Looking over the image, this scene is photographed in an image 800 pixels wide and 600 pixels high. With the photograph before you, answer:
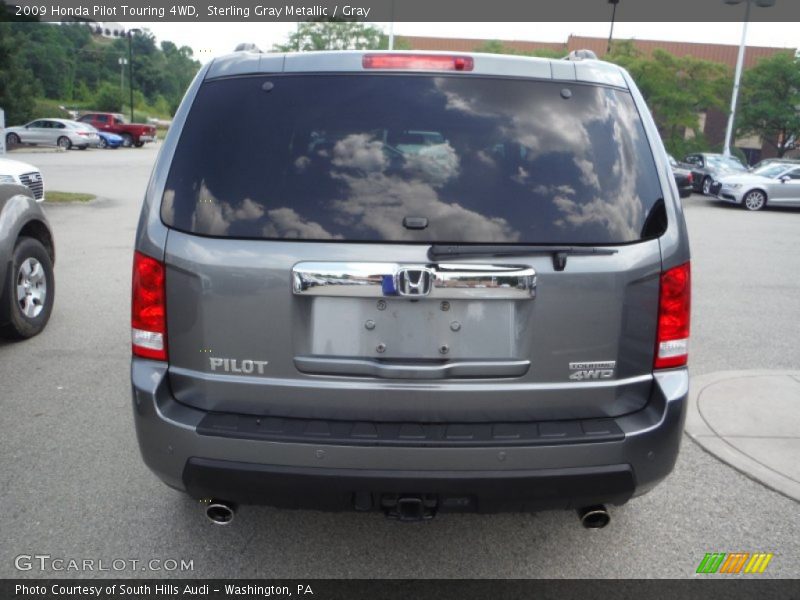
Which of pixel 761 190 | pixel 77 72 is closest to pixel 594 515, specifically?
pixel 761 190

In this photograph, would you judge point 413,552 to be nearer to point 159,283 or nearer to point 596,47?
point 159,283

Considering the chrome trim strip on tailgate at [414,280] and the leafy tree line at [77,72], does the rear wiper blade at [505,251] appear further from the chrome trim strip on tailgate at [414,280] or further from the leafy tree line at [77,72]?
the leafy tree line at [77,72]

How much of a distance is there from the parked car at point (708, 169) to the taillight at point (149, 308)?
24141mm

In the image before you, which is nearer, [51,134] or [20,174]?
[20,174]

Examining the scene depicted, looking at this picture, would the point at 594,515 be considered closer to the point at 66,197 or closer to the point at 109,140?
the point at 66,197

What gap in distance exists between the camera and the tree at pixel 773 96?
39000 millimetres

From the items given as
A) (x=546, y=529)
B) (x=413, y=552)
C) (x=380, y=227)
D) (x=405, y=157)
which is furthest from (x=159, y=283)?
(x=546, y=529)

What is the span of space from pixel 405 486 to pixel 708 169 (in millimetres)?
25402

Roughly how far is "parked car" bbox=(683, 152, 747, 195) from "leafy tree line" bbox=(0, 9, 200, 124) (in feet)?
124

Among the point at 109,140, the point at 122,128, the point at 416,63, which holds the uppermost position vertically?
the point at 416,63

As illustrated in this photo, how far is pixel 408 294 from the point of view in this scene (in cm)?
242

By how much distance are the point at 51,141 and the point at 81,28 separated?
98150 millimetres

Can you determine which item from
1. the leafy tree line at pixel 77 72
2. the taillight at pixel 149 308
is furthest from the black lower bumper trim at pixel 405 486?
the leafy tree line at pixel 77 72

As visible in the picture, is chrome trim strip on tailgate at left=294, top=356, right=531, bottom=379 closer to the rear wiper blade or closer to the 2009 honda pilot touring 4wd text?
the 2009 honda pilot touring 4wd text
